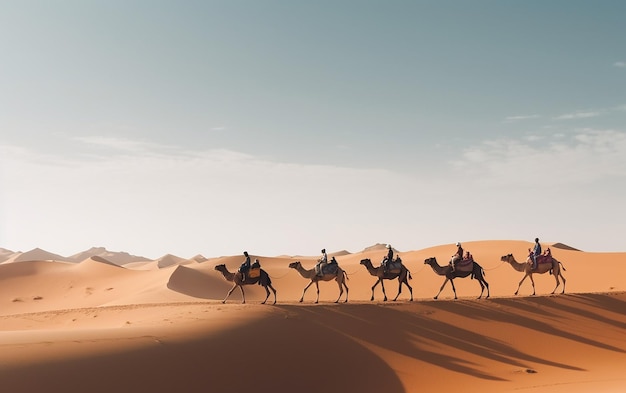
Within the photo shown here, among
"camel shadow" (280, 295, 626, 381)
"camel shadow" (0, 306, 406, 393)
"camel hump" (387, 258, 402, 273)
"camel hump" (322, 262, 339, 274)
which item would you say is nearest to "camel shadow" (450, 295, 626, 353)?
"camel shadow" (280, 295, 626, 381)

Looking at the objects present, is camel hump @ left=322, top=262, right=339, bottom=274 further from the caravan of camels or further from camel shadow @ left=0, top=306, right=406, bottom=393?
camel shadow @ left=0, top=306, right=406, bottom=393

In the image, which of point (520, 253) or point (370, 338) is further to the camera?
point (520, 253)

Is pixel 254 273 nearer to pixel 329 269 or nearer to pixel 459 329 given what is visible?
pixel 329 269

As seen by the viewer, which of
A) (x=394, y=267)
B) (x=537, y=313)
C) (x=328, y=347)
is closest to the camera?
(x=328, y=347)

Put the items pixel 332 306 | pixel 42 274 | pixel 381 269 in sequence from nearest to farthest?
pixel 332 306 < pixel 381 269 < pixel 42 274

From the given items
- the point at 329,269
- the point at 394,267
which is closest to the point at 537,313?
the point at 394,267

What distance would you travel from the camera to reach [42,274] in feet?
148

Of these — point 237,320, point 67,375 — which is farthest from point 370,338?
point 67,375

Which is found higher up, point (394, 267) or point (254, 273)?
point (394, 267)

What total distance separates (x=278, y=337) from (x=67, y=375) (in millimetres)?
6370

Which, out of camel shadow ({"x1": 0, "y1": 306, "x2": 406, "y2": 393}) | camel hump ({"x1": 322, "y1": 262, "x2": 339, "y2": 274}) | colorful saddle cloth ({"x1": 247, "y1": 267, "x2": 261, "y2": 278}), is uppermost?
camel hump ({"x1": 322, "y1": 262, "x2": 339, "y2": 274})

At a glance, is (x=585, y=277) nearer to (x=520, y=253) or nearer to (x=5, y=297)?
(x=520, y=253)

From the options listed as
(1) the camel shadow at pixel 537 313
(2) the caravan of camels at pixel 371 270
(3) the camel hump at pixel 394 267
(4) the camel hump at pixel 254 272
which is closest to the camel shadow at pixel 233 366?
(4) the camel hump at pixel 254 272

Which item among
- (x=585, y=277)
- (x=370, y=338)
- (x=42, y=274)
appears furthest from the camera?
(x=42, y=274)
